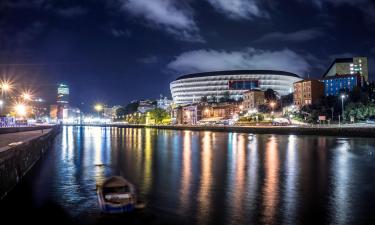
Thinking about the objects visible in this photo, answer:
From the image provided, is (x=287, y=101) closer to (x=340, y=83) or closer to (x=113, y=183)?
(x=340, y=83)

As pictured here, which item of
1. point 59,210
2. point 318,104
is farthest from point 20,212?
point 318,104

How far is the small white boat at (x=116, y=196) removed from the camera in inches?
601

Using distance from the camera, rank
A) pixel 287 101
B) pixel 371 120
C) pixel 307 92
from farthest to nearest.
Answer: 1. pixel 287 101
2. pixel 307 92
3. pixel 371 120

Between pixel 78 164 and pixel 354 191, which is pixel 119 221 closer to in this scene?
pixel 354 191

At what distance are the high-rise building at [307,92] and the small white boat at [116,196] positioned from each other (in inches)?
4865

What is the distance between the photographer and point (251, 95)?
6383 inches

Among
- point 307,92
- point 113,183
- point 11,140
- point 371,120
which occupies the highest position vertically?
point 307,92

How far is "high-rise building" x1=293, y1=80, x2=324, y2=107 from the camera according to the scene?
439 feet

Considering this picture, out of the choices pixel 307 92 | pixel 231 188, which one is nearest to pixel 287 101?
pixel 307 92

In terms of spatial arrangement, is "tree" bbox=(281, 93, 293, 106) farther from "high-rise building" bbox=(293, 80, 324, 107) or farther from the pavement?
the pavement

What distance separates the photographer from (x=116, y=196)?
15.4 metres

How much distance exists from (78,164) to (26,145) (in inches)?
311

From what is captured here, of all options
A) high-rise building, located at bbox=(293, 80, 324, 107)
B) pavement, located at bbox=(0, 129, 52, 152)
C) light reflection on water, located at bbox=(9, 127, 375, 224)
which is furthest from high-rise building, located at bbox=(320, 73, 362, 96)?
pavement, located at bbox=(0, 129, 52, 152)

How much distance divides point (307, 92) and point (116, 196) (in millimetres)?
127089
